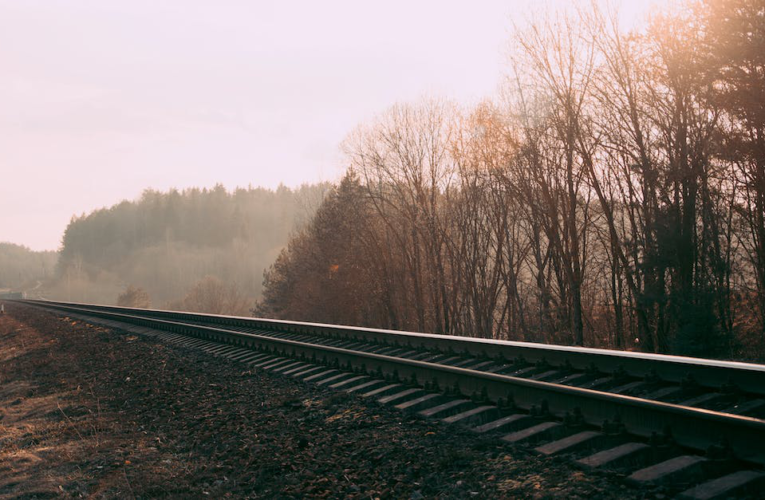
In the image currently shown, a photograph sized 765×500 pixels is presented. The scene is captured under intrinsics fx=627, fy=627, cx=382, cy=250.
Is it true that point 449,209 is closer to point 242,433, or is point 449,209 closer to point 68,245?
point 242,433

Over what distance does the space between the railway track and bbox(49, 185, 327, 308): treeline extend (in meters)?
107

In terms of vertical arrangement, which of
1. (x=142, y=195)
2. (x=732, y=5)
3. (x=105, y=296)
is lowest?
(x=105, y=296)

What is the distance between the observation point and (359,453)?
17.8 feet

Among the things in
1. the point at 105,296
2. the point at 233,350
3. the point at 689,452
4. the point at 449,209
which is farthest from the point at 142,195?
the point at 689,452

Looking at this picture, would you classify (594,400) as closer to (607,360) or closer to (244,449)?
(607,360)

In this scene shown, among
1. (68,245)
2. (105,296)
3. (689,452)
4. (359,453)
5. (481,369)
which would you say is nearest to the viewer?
(689,452)

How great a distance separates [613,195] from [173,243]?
12735cm

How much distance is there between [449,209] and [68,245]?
5360 inches

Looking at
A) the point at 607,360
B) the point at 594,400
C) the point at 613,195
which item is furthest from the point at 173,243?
the point at 594,400

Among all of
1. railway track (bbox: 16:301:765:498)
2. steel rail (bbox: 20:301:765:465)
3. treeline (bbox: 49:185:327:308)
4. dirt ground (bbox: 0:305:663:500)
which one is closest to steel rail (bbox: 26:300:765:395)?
railway track (bbox: 16:301:765:498)

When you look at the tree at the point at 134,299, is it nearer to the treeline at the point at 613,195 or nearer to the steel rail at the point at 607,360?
the treeline at the point at 613,195

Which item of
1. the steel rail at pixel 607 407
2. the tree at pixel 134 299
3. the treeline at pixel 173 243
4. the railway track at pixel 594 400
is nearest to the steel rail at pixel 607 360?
the railway track at pixel 594 400

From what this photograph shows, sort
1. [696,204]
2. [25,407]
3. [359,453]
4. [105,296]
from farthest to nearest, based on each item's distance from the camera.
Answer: [105,296] < [696,204] < [25,407] < [359,453]

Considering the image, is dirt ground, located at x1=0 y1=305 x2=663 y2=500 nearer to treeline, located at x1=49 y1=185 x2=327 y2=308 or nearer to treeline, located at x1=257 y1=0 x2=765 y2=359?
treeline, located at x1=257 y1=0 x2=765 y2=359
